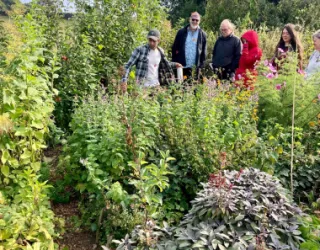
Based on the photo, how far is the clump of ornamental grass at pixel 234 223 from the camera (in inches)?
91.3

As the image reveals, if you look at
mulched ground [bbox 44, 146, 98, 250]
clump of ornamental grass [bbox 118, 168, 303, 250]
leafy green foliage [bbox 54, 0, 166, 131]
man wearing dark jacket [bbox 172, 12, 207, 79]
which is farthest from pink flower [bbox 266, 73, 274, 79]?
mulched ground [bbox 44, 146, 98, 250]

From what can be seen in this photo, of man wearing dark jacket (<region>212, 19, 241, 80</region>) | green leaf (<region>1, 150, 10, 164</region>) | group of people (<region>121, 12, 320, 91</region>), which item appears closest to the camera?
green leaf (<region>1, 150, 10, 164</region>)

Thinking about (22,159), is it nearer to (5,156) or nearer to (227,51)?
(5,156)

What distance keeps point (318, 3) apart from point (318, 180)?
1550cm

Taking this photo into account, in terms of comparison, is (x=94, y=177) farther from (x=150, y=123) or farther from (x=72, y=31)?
(x=72, y=31)

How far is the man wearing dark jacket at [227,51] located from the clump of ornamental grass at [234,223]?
355 cm

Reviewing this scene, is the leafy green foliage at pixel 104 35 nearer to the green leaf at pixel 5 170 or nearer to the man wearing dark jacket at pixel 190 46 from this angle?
the man wearing dark jacket at pixel 190 46

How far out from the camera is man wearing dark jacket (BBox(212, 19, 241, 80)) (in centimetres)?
603

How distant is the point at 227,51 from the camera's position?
20.1ft

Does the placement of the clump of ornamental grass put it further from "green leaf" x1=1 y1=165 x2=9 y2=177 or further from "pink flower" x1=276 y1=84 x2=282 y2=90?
"pink flower" x1=276 y1=84 x2=282 y2=90

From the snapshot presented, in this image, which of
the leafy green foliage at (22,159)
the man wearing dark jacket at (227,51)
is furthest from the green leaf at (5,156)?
the man wearing dark jacket at (227,51)

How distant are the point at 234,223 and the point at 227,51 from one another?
4179 millimetres

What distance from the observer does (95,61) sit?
5.85 m

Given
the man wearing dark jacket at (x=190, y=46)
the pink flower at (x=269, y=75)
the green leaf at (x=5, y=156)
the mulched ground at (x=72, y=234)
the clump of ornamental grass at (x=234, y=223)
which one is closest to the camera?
the clump of ornamental grass at (x=234, y=223)
